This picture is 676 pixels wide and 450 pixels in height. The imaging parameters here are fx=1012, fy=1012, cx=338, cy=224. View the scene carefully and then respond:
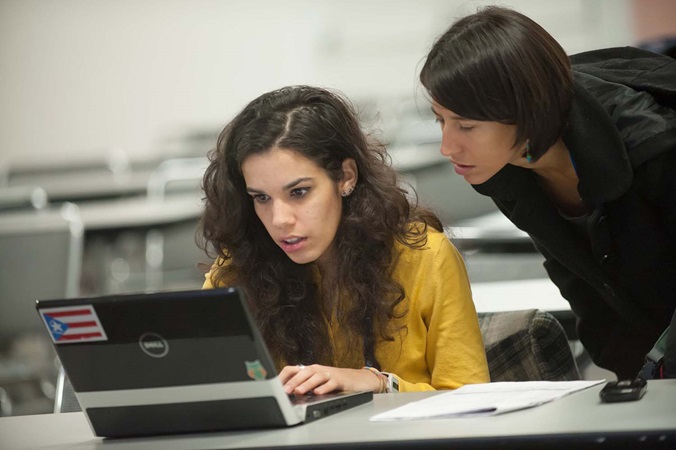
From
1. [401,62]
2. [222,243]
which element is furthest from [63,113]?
[222,243]

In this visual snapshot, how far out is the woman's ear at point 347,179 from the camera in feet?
6.57

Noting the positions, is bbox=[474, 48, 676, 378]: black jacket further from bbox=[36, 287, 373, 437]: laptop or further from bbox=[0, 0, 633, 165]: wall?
bbox=[0, 0, 633, 165]: wall

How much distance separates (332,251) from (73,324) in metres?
0.77

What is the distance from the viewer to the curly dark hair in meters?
1.93

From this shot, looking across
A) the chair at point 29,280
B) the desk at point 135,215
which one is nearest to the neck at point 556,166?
the chair at point 29,280

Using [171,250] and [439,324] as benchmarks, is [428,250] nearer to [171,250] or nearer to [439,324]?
[439,324]

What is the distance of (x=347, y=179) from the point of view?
2.01m

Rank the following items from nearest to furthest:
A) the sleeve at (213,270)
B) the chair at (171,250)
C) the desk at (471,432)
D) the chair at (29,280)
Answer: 1. the desk at (471,432)
2. the sleeve at (213,270)
3. the chair at (29,280)
4. the chair at (171,250)

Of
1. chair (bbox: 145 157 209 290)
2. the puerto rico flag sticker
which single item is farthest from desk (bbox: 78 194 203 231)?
the puerto rico flag sticker

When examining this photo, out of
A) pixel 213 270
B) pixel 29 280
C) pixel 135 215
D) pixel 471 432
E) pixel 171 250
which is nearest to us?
pixel 471 432

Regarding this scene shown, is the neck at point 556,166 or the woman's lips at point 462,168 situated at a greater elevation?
the woman's lips at point 462,168

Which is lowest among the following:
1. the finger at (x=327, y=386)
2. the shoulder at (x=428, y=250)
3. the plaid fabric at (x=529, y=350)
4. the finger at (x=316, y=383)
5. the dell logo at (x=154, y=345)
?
the plaid fabric at (x=529, y=350)

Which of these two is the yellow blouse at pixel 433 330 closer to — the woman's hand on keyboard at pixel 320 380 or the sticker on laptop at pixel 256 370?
the woman's hand on keyboard at pixel 320 380

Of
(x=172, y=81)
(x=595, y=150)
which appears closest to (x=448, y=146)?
(x=595, y=150)
